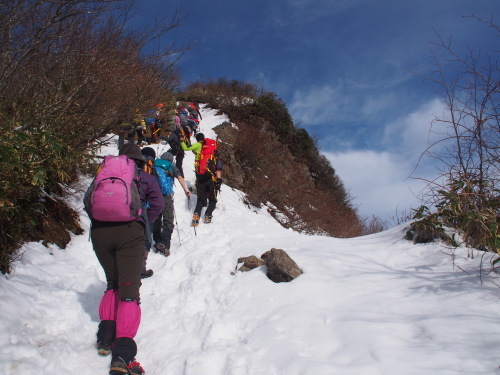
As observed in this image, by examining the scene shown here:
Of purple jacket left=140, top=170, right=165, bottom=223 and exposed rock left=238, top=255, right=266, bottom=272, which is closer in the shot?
purple jacket left=140, top=170, right=165, bottom=223

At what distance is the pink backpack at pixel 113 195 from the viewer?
9.01 ft

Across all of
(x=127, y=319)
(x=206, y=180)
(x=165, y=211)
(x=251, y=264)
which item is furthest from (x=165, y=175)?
(x=127, y=319)

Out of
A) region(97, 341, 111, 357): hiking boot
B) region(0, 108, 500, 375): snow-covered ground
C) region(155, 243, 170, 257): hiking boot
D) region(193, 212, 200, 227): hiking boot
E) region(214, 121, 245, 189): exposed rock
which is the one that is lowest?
region(97, 341, 111, 357): hiking boot

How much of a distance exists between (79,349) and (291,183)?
Answer: 40.9ft

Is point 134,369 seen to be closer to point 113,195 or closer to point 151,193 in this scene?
point 113,195

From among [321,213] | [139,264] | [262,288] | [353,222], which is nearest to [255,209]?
[321,213]

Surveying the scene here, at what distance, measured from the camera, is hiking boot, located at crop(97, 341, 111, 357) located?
2.63 meters

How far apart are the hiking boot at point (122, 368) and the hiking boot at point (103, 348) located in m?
0.30

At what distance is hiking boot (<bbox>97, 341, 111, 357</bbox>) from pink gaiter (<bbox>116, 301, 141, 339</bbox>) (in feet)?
0.56

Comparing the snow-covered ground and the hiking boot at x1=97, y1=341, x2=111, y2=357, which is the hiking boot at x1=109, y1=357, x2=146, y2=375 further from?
the hiking boot at x1=97, y1=341, x2=111, y2=357

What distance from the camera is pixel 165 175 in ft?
19.0

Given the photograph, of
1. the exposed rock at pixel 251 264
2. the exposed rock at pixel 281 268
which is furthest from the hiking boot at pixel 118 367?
the exposed rock at pixel 251 264

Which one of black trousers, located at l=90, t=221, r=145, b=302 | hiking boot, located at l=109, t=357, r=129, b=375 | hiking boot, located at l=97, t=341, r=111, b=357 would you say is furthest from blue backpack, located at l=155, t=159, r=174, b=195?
hiking boot, located at l=109, t=357, r=129, b=375

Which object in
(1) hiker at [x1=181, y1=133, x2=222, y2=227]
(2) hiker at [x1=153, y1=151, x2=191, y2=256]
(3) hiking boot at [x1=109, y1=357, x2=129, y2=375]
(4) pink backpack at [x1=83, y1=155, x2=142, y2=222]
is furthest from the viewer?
(1) hiker at [x1=181, y1=133, x2=222, y2=227]
